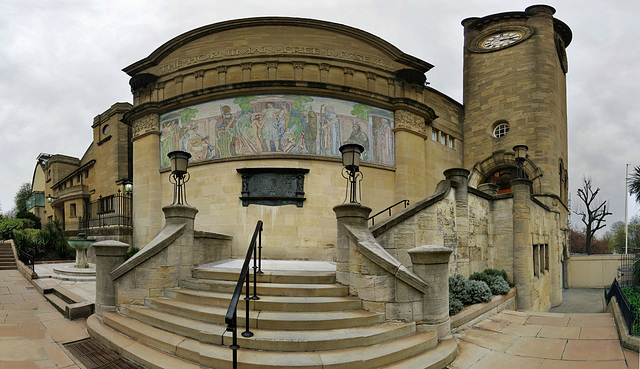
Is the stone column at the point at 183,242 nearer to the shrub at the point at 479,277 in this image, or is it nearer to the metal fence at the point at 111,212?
the shrub at the point at 479,277

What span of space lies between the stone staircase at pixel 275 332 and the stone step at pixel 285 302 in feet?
0.05

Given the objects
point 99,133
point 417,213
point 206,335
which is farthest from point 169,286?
point 99,133

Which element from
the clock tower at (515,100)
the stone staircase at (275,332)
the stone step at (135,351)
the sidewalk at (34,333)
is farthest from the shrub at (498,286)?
the sidewalk at (34,333)

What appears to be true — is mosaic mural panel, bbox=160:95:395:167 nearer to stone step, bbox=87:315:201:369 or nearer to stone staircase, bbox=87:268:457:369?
stone staircase, bbox=87:268:457:369

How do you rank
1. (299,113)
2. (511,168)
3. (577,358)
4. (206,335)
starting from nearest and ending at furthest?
(206,335), (577,358), (299,113), (511,168)

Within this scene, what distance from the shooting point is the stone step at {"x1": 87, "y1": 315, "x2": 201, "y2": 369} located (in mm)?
4551

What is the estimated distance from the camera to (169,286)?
6891 millimetres

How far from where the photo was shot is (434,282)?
5.77 m

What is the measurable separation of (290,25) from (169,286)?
1129 cm

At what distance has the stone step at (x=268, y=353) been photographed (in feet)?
14.1

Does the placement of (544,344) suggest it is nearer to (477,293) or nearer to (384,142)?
(477,293)

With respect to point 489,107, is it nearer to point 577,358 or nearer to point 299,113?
point 299,113

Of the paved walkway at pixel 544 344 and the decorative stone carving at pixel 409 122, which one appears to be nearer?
the paved walkway at pixel 544 344

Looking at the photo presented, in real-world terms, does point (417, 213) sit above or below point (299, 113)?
below
